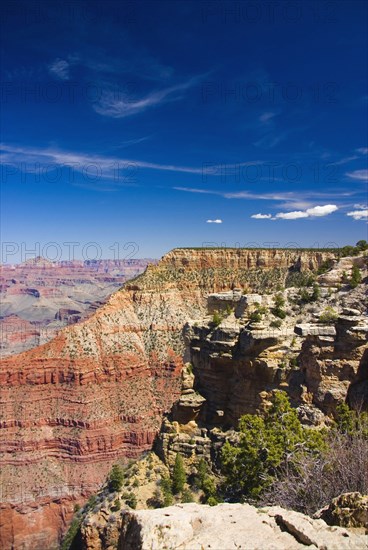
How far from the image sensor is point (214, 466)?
25.3 metres

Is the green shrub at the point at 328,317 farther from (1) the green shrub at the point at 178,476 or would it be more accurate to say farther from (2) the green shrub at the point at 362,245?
(2) the green shrub at the point at 362,245

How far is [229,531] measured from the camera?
7324 mm

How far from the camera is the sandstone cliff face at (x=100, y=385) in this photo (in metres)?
60.6

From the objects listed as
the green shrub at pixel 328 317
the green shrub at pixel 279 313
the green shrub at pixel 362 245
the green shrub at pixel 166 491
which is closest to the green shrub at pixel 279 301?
the green shrub at pixel 279 313

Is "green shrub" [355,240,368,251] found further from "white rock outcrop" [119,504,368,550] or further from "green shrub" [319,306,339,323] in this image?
"white rock outcrop" [119,504,368,550]

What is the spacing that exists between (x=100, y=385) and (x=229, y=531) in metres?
71.8

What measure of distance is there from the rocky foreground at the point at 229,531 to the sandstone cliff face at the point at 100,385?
5270 centimetres

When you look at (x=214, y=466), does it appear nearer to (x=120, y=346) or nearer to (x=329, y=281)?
(x=329, y=281)

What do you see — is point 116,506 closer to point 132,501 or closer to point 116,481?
point 132,501

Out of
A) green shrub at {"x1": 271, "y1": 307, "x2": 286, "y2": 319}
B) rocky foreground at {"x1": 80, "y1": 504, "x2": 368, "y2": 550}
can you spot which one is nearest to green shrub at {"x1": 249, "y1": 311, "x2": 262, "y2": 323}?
green shrub at {"x1": 271, "y1": 307, "x2": 286, "y2": 319}

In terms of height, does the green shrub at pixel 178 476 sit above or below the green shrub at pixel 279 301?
below

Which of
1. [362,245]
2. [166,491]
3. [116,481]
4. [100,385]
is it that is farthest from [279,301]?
[100,385]

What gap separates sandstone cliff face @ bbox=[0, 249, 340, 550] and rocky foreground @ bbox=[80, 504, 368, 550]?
173 ft

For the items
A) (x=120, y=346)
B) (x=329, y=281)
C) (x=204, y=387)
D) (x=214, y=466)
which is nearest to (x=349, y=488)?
(x=214, y=466)
